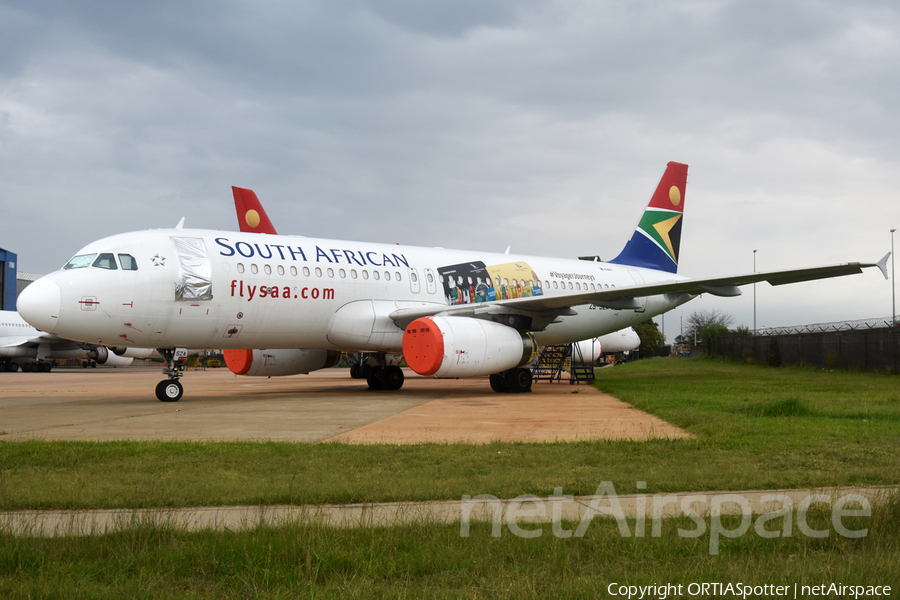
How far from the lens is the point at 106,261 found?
1392cm

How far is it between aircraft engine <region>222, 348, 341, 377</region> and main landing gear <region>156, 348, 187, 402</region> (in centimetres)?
355

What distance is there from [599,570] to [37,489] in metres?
4.29

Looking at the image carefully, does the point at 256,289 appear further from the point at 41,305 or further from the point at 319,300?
the point at 41,305

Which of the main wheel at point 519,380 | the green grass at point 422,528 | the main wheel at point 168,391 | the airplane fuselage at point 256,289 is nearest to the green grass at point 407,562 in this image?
the green grass at point 422,528

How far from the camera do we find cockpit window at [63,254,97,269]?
13898 millimetres

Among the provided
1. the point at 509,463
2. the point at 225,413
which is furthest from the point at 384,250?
the point at 509,463

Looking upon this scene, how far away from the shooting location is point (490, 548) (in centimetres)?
385

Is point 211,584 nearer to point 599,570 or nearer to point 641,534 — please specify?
point 599,570

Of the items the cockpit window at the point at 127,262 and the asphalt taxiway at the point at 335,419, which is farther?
the cockpit window at the point at 127,262

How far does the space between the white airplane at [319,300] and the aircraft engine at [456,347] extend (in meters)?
0.03

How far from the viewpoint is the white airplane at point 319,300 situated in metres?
13.9

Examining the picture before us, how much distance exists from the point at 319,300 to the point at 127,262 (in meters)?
4.16

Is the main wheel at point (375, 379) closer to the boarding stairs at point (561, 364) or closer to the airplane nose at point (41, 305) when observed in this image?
the boarding stairs at point (561, 364)

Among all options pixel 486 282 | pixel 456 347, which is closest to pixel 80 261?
pixel 456 347
